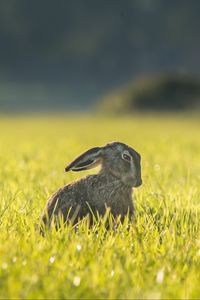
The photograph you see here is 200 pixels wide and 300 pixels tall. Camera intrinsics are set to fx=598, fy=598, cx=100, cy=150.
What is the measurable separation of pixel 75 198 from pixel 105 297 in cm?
190

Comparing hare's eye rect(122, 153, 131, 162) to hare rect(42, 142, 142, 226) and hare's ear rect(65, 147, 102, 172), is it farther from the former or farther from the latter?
hare's ear rect(65, 147, 102, 172)

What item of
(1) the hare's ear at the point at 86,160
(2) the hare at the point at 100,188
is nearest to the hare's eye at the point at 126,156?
(2) the hare at the point at 100,188

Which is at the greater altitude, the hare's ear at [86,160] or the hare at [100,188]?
the hare's ear at [86,160]

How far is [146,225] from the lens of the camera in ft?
19.1

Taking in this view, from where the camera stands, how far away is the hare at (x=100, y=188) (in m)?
5.77

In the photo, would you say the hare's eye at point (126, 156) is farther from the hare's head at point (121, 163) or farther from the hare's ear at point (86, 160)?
the hare's ear at point (86, 160)

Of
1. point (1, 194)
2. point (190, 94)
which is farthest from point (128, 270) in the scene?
point (190, 94)

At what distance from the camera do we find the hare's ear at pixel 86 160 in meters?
5.73

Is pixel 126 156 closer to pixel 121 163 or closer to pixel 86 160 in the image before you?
pixel 121 163

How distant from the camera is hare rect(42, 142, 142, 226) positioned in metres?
5.77

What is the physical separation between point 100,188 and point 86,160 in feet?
1.06

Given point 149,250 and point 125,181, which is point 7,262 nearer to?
point 149,250

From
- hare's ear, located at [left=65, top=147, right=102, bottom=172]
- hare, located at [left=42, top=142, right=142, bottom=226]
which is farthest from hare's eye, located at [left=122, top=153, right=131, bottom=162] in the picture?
hare's ear, located at [left=65, top=147, right=102, bottom=172]

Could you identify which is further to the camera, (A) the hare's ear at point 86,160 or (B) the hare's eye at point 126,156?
(B) the hare's eye at point 126,156
